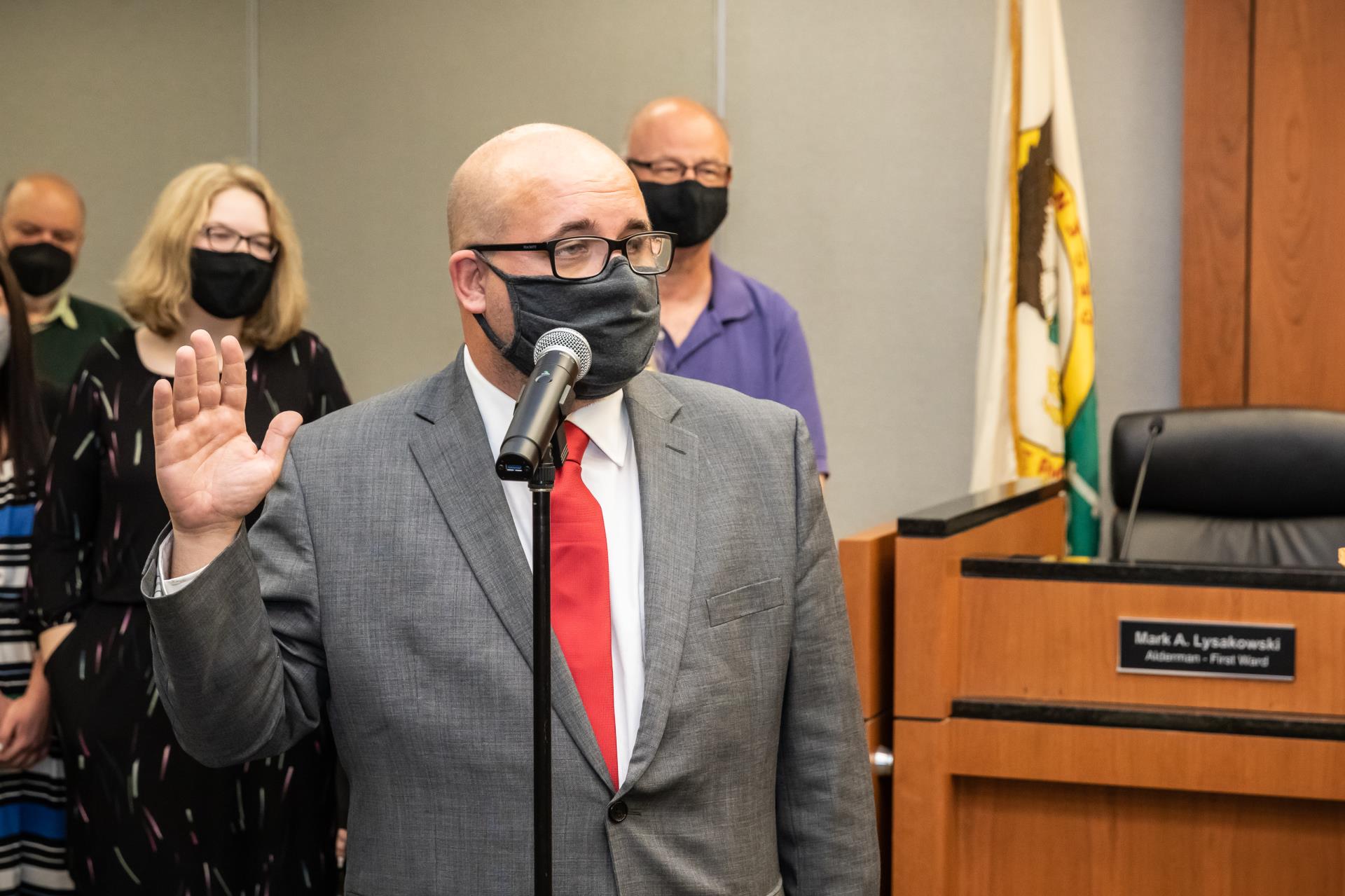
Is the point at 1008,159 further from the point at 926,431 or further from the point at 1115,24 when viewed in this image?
the point at 926,431

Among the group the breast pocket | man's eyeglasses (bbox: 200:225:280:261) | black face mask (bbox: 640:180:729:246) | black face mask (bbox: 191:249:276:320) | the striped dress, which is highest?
black face mask (bbox: 640:180:729:246)

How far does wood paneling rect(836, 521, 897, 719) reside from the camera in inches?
82.6

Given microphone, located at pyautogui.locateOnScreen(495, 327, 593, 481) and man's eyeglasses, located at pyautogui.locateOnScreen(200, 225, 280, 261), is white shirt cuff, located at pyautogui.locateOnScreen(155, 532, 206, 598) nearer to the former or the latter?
microphone, located at pyautogui.locateOnScreen(495, 327, 593, 481)

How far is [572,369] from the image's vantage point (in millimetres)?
1191

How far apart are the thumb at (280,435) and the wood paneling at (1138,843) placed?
1.24 meters

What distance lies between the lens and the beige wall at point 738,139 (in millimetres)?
4059

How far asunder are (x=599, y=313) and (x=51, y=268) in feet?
9.53

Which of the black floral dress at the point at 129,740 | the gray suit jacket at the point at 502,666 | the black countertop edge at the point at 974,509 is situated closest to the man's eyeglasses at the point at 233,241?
the black floral dress at the point at 129,740

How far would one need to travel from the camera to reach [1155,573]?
2082mm

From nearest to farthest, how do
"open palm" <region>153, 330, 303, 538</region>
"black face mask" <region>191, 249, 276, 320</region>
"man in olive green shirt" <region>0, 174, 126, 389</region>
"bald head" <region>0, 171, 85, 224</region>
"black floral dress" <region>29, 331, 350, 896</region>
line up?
"open palm" <region>153, 330, 303, 538</region> < "black floral dress" <region>29, 331, 350, 896</region> < "black face mask" <region>191, 249, 276, 320</region> < "man in olive green shirt" <region>0, 174, 126, 389</region> < "bald head" <region>0, 171, 85, 224</region>

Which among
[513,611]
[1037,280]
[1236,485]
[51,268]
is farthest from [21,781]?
[1037,280]

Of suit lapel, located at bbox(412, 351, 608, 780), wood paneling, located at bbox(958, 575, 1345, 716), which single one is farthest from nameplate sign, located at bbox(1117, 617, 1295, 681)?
suit lapel, located at bbox(412, 351, 608, 780)

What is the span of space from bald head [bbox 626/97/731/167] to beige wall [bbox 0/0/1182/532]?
68.4 inches

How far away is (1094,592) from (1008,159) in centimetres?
197
